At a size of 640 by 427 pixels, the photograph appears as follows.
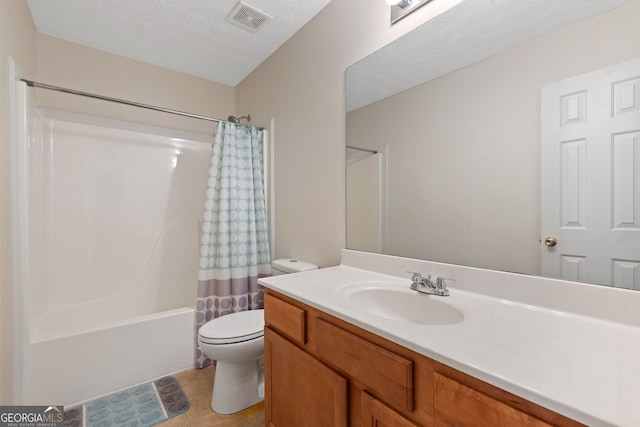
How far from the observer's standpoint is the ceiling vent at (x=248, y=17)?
1683mm

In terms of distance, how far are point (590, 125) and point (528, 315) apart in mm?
593

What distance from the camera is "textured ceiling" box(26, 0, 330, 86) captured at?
167 cm

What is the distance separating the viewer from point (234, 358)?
150 centimetres

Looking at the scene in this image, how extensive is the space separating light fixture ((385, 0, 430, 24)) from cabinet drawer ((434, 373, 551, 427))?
1.45 metres

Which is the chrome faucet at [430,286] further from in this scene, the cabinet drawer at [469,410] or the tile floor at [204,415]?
the tile floor at [204,415]

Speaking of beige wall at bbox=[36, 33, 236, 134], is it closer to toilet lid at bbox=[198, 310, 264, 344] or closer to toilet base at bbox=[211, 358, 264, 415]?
toilet lid at bbox=[198, 310, 264, 344]

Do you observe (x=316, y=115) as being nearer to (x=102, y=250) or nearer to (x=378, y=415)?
(x=378, y=415)

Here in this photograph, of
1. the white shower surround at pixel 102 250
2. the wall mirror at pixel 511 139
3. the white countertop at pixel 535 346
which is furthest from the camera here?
the white shower surround at pixel 102 250

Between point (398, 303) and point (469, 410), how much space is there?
564 millimetres

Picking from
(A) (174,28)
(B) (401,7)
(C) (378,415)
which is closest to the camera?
(C) (378,415)

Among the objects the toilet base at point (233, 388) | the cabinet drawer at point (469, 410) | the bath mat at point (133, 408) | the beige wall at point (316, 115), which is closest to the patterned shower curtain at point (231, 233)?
the beige wall at point (316, 115)

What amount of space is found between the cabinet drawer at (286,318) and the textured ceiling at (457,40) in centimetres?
109

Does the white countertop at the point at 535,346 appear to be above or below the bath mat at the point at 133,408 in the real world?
above

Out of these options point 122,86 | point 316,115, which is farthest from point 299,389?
point 122,86
